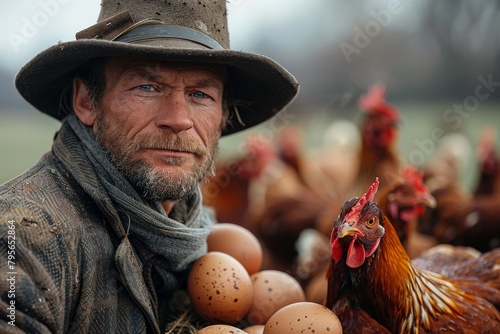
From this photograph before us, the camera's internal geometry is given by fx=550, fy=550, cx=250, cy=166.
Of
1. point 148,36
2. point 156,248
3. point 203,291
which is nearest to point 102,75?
point 148,36

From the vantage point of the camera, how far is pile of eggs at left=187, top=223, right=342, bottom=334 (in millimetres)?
2033

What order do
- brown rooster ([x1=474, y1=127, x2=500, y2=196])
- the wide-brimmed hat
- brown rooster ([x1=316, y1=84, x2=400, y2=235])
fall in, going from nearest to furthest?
1. the wide-brimmed hat
2. brown rooster ([x1=316, y1=84, x2=400, y2=235])
3. brown rooster ([x1=474, y1=127, x2=500, y2=196])

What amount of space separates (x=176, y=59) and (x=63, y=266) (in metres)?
0.87

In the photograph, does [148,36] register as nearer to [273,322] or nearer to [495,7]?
[273,322]

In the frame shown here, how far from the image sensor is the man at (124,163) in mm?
1938

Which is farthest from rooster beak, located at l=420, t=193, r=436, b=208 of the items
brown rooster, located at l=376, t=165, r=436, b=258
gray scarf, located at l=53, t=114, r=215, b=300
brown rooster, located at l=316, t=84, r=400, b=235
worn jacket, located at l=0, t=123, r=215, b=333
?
worn jacket, located at l=0, t=123, r=215, b=333

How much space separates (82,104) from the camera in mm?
2373

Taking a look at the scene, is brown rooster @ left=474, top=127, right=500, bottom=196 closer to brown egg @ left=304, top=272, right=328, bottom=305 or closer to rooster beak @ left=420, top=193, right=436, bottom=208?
rooster beak @ left=420, top=193, right=436, bottom=208

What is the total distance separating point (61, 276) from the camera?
1871mm

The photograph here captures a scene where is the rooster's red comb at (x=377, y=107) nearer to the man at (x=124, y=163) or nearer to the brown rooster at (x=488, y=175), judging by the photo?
the brown rooster at (x=488, y=175)

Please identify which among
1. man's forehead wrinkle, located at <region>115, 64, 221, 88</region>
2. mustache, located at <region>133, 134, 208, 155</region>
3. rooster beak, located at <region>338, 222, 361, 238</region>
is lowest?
rooster beak, located at <region>338, 222, 361, 238</region>

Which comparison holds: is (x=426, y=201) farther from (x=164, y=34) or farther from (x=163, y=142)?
(x=164, y=34)

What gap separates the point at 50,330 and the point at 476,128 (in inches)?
533

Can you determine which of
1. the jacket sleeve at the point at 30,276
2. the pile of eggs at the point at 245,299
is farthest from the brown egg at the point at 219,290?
the jacket sleeve at the point at 30,276
